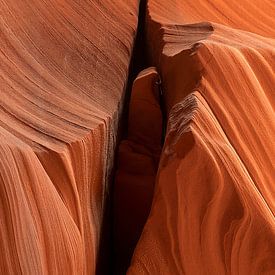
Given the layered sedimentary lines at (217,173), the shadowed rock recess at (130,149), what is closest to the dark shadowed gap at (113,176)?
the shadowed rock recess at (130,149)

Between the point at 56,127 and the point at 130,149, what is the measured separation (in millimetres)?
182

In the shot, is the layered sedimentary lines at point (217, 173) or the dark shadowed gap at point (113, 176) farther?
the dark shadowed gap at point (113, 176)

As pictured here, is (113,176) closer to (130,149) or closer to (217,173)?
(130,149)

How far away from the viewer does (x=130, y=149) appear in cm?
76

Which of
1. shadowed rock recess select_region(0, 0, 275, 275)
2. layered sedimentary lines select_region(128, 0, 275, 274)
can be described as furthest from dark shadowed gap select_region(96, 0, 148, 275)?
layered sedimentary lines select_region(128, 0, 275, 274)

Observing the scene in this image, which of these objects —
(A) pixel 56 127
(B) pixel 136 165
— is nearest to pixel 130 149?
(B) pixel 136 165

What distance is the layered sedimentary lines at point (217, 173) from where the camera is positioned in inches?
21.9

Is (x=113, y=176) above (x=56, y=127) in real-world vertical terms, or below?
below

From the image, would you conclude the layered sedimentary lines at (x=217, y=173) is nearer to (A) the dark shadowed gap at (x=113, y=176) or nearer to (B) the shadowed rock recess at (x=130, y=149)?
(B) the shadowed rock recess at (x=130, y=149)

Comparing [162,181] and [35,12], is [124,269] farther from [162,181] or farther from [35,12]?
[35,12]

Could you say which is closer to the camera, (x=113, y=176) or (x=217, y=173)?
(x=217, y=173)

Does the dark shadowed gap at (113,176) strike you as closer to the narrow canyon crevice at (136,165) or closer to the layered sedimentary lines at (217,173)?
the narrow canyon crevice at (136,165)

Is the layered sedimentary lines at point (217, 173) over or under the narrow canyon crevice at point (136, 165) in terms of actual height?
over

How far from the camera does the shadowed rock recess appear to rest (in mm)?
527
